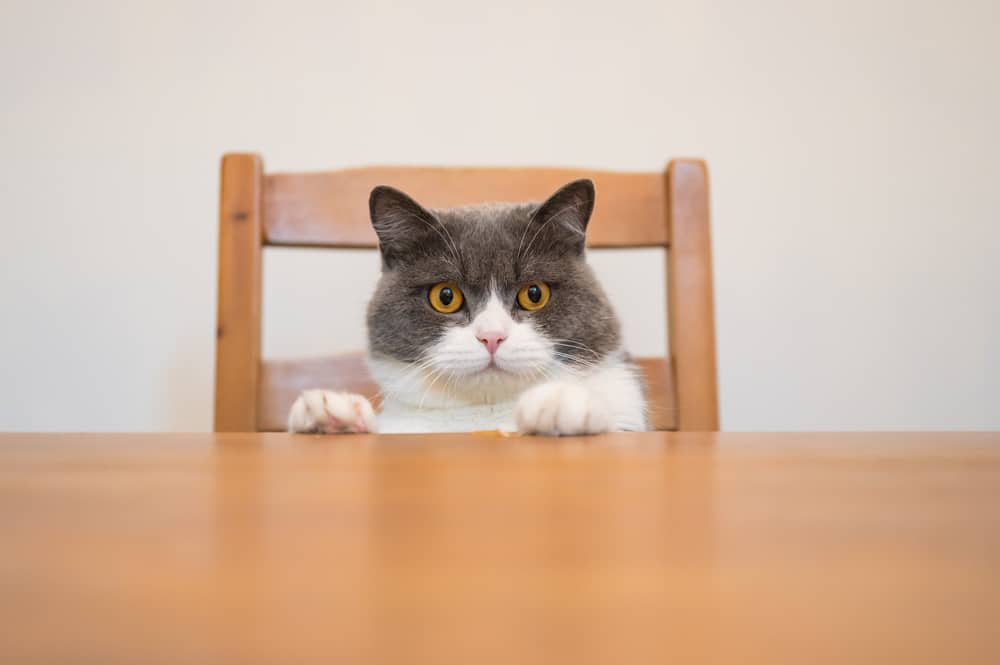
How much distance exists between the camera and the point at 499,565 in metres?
0.16

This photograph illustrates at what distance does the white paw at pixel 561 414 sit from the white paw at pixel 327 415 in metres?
0.21

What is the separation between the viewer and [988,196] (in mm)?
1973

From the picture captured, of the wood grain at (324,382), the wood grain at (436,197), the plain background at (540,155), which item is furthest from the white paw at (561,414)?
the plain background at (540,155)

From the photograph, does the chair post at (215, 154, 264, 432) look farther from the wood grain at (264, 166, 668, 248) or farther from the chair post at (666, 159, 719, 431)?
the chair post at (666, 159, 719, 431)

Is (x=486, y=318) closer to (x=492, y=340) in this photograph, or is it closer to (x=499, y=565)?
(x=492, y=340)

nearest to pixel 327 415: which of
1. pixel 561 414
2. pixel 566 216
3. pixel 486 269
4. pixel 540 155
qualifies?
pixel 561 414

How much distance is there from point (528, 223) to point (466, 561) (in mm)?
1003

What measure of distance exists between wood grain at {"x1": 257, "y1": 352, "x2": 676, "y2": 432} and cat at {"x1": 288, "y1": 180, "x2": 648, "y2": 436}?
0.50ft

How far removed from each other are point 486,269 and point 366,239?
1.12ft

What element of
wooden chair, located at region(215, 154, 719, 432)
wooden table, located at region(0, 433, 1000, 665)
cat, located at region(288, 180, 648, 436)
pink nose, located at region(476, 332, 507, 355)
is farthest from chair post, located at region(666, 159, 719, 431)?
wooden table, located at region(0, 433, 1000, 665)

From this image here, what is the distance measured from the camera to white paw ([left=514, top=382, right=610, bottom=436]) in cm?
67

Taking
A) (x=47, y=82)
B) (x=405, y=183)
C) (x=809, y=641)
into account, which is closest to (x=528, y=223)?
(x=405, y=183)

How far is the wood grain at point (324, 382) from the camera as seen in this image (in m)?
1.29

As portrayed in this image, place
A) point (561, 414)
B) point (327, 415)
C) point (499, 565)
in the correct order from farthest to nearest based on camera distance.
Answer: point (327, 415) < point (561, 414) < point (499, 565)
